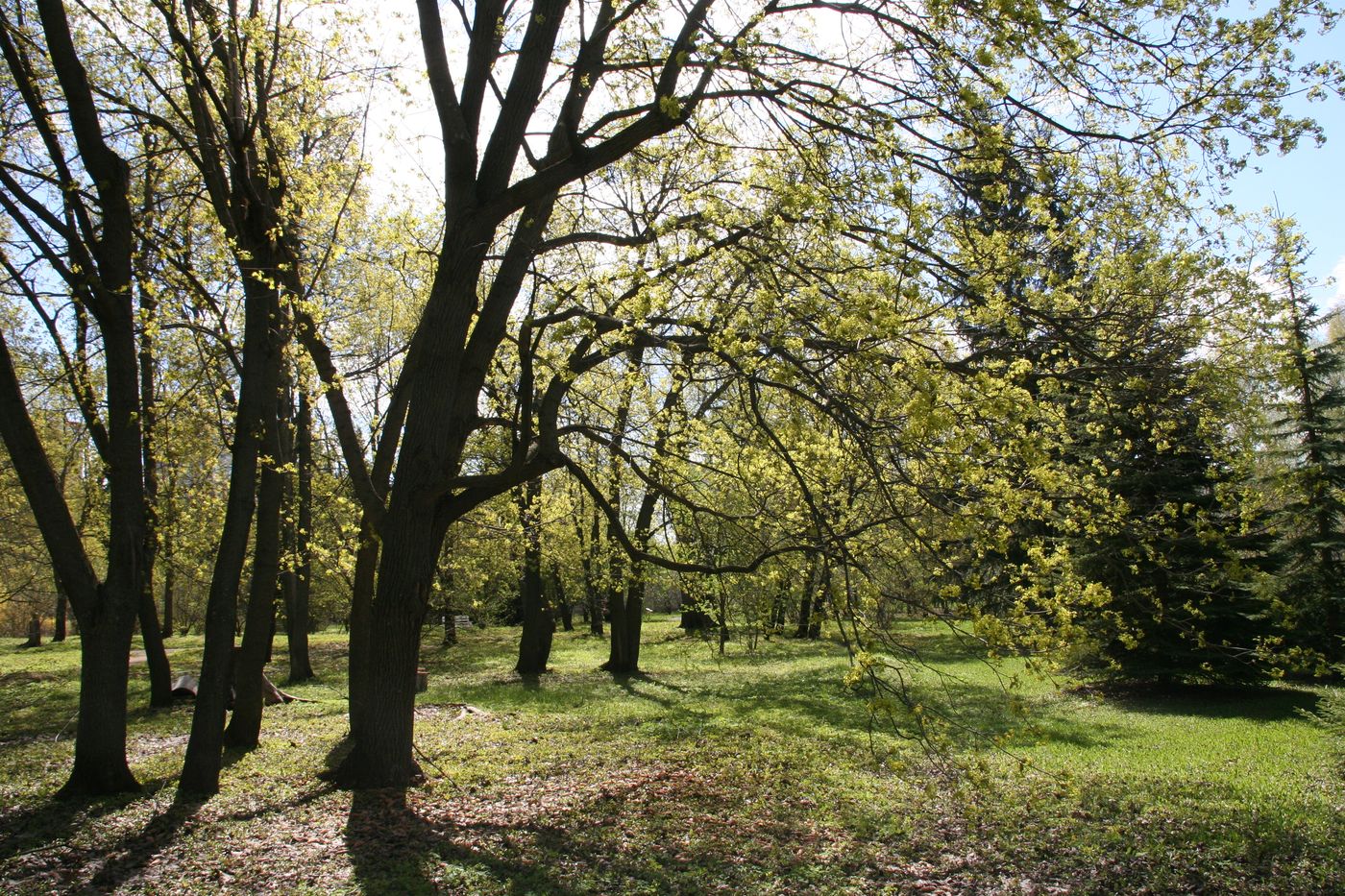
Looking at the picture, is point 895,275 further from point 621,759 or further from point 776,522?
point 621,759

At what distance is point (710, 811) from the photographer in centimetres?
740

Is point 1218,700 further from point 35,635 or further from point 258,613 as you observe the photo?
point 35,635

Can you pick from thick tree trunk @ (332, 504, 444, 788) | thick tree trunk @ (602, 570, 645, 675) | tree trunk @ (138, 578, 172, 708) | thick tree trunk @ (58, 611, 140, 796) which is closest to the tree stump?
tree trunk @ (138, 578, 172, 708)

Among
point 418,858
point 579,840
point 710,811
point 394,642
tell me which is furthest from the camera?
point 710,811

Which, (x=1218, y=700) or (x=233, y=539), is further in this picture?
(x=1218, y=700)

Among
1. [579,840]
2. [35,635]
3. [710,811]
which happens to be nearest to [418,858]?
[579,840]

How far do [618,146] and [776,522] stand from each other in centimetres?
327

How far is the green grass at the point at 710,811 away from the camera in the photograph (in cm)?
564

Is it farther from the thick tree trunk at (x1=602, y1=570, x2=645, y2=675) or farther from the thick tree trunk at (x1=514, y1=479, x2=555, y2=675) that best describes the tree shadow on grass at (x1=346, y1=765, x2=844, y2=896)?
the thick tree trunk at (x1=602, y1=570, x2=645, y2=675)

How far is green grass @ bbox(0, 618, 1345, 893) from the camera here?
564 cm

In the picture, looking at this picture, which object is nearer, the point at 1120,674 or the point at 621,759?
the point at 621,759

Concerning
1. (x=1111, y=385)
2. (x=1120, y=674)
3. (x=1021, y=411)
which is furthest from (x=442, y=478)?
(x=1120, y=674)

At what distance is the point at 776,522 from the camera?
22.7 feet

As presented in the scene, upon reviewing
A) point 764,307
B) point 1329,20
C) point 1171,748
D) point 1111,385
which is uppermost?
point 1329,20
